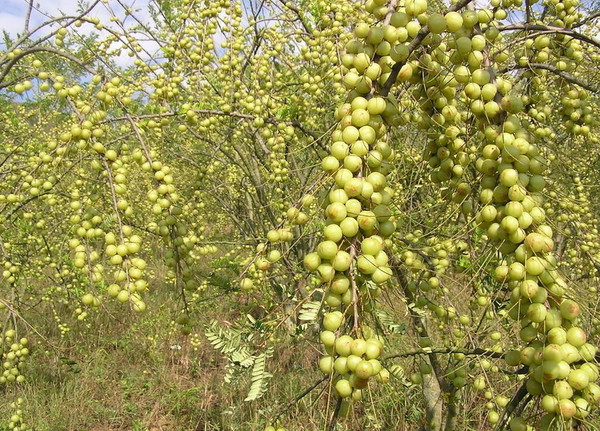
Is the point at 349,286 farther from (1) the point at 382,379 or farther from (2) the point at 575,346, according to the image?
(2) the point at 575,346

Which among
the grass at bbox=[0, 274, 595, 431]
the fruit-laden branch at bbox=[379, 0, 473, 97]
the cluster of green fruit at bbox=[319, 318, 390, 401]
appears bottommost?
the grass at bbox=[0, 274, 595, 431]

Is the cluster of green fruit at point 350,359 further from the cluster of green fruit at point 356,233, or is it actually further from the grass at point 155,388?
the grass at point 155,388

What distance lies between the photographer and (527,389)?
0.97 meters

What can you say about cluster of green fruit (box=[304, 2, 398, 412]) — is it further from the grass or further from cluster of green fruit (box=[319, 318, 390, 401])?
the grass

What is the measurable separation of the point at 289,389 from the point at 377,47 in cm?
422

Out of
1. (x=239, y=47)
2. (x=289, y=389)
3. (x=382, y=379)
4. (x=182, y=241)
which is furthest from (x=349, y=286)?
(x=289, y=389)

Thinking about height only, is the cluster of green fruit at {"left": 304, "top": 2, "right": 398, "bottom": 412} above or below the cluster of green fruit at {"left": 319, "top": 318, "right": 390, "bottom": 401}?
above

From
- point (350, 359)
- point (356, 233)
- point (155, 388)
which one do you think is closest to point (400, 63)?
point (356, 233)

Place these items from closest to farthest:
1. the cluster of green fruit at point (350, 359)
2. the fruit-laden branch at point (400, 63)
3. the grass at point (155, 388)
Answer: the cluster of green fruit at point (350, 359) < the fruit-laden branch at point (400, 63) < the grass at point (155, 388)

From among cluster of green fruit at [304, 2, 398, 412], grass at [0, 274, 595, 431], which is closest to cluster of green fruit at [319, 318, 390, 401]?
cluster of green fruit at [304, 2, 398, 412]

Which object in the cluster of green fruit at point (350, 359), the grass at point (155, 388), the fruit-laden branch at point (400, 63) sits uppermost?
the fruit-laden branch at point (400, 63)

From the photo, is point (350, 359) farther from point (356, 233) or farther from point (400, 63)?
point (400, 63)

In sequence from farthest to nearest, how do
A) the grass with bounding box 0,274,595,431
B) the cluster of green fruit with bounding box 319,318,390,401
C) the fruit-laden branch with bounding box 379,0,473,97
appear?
the grass with bounding box 0,274,595,431
the fruit-laden branch with bounding box 379,0,473,97
the cluster of green fruit with bounding box 319,318,390,401

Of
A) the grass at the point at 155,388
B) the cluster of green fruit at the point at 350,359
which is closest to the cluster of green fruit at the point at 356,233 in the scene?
the cluster of green fruit at the point at 350,359
